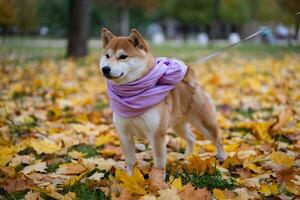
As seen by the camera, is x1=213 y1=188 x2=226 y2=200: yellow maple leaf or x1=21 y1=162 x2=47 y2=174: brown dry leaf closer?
x1=213 y1=188 x2=226 y2=200: yellow maple leaf

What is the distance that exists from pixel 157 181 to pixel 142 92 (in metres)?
0.63

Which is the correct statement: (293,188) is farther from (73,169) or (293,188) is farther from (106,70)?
(73,169)

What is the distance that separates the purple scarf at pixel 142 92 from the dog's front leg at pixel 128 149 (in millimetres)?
233

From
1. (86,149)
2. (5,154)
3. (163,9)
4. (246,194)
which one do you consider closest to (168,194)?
(246,194)

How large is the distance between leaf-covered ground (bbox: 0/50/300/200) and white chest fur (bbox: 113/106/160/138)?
0.95ft

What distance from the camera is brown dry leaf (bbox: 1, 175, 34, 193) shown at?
2.99m

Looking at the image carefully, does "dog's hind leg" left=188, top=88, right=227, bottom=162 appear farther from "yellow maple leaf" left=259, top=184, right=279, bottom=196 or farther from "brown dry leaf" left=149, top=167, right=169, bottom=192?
"yellow maple leaf" left=259, top=184, right=279, bottom=196

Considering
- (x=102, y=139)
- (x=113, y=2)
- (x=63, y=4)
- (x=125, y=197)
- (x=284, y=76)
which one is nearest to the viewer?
(x=125, y=197)

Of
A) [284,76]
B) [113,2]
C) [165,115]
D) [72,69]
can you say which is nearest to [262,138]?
[165,115]

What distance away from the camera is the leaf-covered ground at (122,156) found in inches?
114

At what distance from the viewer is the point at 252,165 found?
3428 mm

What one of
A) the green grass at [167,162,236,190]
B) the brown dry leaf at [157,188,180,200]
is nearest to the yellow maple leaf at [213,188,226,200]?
the brown dry leaf at [157,188,180,200]

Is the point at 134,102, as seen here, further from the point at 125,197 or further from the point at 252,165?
the point at 252,165

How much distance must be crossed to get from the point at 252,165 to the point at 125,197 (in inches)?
47.6
